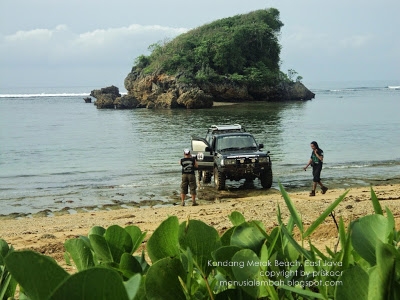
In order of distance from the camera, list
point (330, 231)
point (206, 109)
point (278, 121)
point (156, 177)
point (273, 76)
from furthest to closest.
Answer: point (273, 76), point (206, 109), point (278, 121), point (156, 177), point (330, 231)

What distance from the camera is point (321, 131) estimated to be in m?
→ 39.1

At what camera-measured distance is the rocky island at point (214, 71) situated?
65.2 metres

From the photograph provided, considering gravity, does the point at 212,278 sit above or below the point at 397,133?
above

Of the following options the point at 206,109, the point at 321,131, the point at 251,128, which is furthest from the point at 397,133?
the point at 206,109

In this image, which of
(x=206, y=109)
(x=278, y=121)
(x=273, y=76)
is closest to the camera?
(x=278, y=121)

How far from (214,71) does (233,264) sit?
68.8 meters

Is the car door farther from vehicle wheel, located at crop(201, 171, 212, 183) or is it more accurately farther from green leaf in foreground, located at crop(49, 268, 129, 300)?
green leaf in foreground, located at crop(49, 268, 129, 300)

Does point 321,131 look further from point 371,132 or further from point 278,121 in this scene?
point 278,121

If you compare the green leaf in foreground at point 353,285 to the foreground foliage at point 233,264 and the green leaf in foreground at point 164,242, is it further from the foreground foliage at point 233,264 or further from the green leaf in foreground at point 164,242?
the green leaf in foreground at point 164,242

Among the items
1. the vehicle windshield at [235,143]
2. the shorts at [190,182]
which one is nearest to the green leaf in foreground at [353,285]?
the shorts at [190,182]

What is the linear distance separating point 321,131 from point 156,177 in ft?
73.8

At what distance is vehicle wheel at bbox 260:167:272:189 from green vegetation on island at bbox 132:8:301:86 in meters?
49.4

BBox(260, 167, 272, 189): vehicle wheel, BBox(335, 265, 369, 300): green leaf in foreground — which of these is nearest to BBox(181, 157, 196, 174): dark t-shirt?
BBox(260, 167, 272, 189): vehicle wheel

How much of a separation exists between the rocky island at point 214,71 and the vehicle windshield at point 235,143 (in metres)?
44.0
